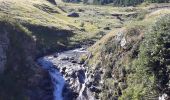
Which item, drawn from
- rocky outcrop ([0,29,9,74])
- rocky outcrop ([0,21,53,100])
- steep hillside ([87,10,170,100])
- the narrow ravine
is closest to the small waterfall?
the narrow ravine

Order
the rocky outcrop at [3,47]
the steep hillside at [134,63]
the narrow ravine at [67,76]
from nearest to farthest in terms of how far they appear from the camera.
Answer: the steep hillside at [134,63] → the rocky outcrop at [3,47] → the narrow ravine at [67,76]

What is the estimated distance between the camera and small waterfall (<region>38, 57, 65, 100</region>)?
10422cm

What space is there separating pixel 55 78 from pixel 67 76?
2.90 m

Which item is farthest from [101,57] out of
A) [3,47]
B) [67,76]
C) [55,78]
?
[3,47]

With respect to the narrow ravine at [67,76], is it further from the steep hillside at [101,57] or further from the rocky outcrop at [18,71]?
the rocky outcrop at [18,71]

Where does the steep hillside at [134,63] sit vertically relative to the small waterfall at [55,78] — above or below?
above

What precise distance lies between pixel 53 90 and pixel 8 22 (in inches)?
780

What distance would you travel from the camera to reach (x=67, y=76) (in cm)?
10844

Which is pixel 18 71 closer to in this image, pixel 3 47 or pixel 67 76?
pixel 3 47

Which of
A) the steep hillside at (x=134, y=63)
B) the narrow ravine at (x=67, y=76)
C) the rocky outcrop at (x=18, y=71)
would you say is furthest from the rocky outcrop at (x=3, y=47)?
the steep hillside at (x=134, y=63)

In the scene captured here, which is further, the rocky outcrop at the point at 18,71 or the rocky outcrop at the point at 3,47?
the rocky outcrop at the point at 3,47

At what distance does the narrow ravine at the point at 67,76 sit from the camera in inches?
3996

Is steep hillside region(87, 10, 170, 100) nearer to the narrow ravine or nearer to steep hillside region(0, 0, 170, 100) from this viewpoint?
steep hillside region(0, 0, 170, 100)

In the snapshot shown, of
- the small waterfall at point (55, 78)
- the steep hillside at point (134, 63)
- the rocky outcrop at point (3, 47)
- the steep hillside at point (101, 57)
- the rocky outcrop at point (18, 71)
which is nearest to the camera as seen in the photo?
the steep hillside at point (134, 63)
